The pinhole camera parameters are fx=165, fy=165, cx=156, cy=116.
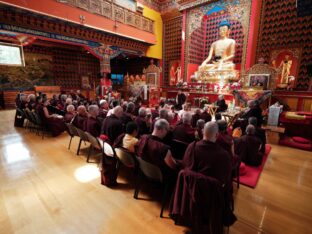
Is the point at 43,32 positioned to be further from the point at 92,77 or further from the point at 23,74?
the point at 92,77

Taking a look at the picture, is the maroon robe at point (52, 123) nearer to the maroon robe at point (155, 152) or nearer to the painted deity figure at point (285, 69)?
the maroon robe at point (155, 152)

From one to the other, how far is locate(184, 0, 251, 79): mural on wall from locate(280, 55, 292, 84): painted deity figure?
1.72 metres

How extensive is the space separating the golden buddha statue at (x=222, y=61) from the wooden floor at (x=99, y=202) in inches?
251

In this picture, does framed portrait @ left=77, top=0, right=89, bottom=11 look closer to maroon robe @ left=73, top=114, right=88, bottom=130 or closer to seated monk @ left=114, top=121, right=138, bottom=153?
maroon robe @ left=73, top=114, right=88, bottom=130

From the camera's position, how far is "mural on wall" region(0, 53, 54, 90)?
10.7 meters

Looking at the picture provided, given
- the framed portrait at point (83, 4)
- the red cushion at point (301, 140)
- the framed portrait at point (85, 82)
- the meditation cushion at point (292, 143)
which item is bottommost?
the meditation cushion at point (292, 143)

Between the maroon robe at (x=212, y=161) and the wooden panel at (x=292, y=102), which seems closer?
the maroon robe at (x=212, y=161)

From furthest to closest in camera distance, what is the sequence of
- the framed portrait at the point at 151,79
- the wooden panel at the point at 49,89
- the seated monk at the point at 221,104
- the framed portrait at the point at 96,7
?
the wooden panel at the point at 49,89 < the framed portrait at the point at 151,79 < the framed portrait at the point at 96,7 < the seated monk at the point at 221,104

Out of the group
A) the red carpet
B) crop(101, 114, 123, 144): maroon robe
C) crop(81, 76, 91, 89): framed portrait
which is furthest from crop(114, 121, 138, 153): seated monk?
crop(81, 76, 91, 89): framed portrait

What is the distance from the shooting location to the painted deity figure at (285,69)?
7.50m

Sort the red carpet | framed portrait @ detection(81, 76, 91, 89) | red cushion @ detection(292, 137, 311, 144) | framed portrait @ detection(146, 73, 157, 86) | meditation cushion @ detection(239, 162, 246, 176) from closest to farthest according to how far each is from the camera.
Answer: the red carpet < meditation cushion @ detection(239, 162, 246, 176) < red cushion @ detection(292, 137, 311, 144) < framed portrait @ detection(146, 73, 157, 86) < framed portrait @ detection(81, 76, 91, 89)

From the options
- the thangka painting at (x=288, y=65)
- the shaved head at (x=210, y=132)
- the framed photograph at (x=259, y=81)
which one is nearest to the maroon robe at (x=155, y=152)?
the shaved head at (x=210, y=132)

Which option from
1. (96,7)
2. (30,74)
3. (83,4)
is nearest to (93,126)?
(83,4)

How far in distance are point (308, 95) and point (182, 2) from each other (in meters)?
8.33
